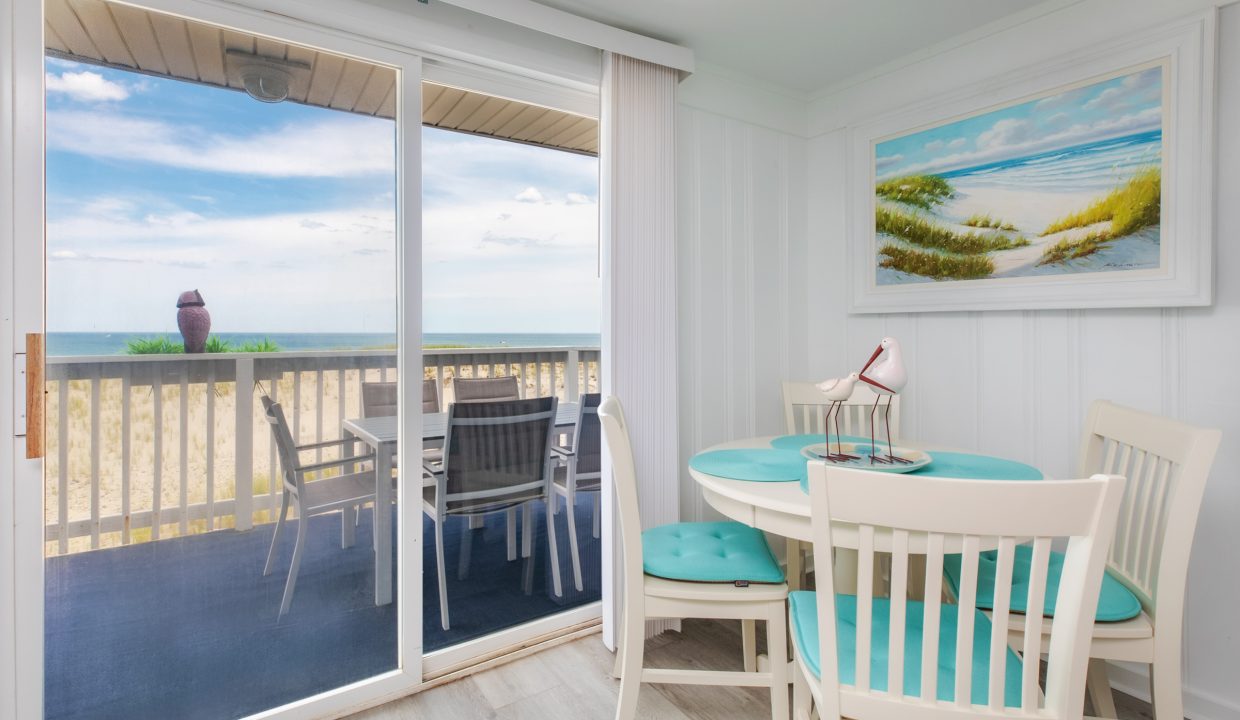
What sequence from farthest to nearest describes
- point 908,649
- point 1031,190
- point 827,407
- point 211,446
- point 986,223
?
1. point 827,407
2. point 986,223
3. point 1031,190
4. point 211,446
5. point 908,649

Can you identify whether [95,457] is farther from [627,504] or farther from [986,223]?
[986,223]

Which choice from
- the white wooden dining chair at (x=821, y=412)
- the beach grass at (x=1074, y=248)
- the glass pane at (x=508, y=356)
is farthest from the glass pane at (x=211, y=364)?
the beach grass at (x=1074, y=248)

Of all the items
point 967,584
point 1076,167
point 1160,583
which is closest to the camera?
point 967,584

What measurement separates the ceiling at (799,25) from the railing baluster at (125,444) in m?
1.81

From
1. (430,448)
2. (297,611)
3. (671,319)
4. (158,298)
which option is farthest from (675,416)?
(158,298)

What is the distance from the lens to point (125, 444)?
1.67 meters

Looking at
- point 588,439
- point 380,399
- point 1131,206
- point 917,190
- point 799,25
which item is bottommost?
point 588,439

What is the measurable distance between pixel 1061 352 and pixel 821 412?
0.93m

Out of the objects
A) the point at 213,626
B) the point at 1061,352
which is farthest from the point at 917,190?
the point at 213,626

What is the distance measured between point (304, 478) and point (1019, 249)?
2689 mm

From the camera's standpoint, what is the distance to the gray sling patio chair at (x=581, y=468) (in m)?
2.53

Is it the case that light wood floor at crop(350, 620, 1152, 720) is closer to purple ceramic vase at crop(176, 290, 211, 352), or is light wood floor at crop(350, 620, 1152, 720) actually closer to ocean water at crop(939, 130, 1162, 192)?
purple ceramic vase at crop(176, 290, 211, 352)

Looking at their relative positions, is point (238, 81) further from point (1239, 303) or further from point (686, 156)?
point (1239, 303)

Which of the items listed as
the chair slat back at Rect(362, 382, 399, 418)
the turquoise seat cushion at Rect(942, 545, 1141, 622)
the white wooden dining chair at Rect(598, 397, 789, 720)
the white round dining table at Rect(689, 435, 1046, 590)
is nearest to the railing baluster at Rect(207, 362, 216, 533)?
the chair slat back at Rect(362, 382, 399, 418)
